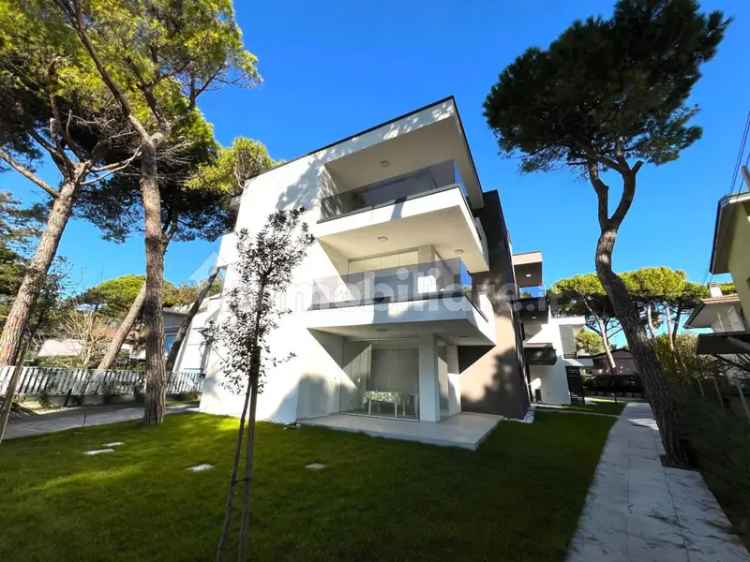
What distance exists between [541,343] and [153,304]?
15.4 metres

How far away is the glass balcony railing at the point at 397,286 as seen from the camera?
731cm

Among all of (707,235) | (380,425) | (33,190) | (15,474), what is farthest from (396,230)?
(33,190)

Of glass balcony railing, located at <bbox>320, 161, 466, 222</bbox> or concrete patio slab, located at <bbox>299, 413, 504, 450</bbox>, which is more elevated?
glass balcony railing, located at <bbox>320, 161, 466, 222</bbox>

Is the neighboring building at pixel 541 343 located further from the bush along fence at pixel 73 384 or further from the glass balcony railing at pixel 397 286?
the bush along fence at pixel 73 384

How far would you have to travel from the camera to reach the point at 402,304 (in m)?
7.49

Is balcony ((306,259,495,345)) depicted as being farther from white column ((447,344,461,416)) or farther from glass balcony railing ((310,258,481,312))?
white column ((447,344,461,416))

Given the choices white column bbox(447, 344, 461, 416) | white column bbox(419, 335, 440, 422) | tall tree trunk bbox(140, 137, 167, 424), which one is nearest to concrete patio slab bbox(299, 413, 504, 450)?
white column bbox(419, 335, 440, 422)

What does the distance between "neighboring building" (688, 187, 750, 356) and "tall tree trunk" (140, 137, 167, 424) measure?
40.6 feet

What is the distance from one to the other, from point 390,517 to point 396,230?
281 inches

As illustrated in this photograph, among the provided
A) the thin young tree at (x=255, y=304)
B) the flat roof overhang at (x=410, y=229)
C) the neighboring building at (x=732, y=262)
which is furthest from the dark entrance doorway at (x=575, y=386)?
the thin young tree at (x=255, y=304)

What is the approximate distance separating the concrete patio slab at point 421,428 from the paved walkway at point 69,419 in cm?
505

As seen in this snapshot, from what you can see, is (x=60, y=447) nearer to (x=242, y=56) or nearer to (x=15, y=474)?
(x=15, y=474)

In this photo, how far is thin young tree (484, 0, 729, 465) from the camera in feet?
22.1

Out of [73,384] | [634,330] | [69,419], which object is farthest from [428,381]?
[73,384]
